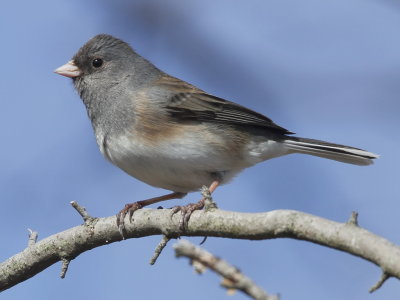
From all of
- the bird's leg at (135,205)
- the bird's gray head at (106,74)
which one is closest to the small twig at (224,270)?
the bird's leg at (135,205)

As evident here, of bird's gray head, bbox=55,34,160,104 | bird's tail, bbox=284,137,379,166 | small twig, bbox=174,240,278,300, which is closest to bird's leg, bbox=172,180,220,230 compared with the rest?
bird's tail, bbox=284,137,379,166

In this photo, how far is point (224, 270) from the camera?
1.46 m

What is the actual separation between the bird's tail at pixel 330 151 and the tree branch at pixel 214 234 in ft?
4.37

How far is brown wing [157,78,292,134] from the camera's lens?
3.88 m

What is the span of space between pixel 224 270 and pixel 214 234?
3.58 feet

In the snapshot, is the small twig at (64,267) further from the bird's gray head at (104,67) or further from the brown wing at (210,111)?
the bird's gray head at (104,67)

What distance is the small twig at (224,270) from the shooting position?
1347 mm

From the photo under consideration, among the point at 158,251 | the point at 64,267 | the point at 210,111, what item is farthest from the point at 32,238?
the point at 210,111

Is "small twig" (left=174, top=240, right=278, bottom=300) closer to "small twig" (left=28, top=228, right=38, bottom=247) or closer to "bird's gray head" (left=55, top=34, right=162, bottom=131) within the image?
"small twig" (left=28, top=228, right=38, bottom=247)

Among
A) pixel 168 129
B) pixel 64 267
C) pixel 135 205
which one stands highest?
pixel 168 129

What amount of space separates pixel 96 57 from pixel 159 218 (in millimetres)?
1776

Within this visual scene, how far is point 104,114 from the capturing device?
12.6 ft

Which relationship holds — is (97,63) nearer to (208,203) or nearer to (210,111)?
(210,111)

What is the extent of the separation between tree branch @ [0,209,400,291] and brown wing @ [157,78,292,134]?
1.05 metres
